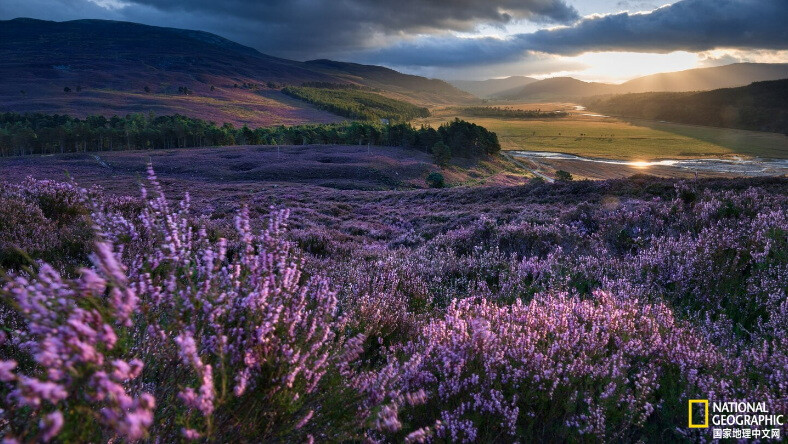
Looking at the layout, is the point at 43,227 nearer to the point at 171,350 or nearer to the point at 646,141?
the point at 171,350

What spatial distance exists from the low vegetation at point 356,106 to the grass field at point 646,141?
133ft

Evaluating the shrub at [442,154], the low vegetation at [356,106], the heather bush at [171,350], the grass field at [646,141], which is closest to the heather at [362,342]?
the heather bush at [171,350]

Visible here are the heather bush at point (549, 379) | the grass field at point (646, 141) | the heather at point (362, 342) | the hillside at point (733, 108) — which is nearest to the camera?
the heather at point (362, 342)

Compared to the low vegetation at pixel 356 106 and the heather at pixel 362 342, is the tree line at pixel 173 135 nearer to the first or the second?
the low vegetation at pixel 356 106

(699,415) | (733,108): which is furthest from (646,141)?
(699,415)

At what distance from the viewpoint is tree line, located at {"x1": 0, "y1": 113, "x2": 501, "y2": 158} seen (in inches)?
2571

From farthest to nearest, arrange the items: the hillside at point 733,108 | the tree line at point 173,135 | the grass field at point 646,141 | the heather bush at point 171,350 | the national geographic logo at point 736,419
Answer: the hillside at point 733,108 → the grass field at point 646,141 → the tree line at point 173,135 → the national geographic logo at point 736,419 → the heather bush at point 171,350

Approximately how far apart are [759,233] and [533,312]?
13.8 feet

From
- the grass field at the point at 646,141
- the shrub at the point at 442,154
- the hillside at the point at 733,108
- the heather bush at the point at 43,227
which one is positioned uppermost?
the hillside at the point at 733,108

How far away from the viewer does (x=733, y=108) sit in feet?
428

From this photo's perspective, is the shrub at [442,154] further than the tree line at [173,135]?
Yes

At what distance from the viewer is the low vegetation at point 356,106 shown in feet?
468

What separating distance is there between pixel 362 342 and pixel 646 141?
125 metres

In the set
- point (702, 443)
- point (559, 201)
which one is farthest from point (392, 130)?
point (702, 443)
